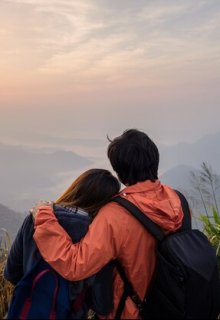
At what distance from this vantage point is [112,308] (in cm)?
280

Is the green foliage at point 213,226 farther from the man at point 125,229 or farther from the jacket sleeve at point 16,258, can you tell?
the jacket sleeve at point 16,258

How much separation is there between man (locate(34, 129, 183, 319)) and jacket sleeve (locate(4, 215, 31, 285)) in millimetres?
222

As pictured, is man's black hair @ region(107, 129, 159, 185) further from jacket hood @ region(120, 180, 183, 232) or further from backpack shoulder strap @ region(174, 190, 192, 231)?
backpack shoulder strap @ region(174, 190, 192, 231)

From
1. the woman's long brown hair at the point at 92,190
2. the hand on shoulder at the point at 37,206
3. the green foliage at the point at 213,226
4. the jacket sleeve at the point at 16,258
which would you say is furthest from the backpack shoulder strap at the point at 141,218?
the green foliage at the point at 213,226

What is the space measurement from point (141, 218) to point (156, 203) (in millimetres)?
123

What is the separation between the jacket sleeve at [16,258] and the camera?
9.37 feet

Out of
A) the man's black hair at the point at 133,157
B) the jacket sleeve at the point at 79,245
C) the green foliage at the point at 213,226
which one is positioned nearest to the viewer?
the jacket sleeve at the point at 79,245

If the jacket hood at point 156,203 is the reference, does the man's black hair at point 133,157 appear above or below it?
above

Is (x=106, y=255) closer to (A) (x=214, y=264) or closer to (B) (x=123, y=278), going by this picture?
(B) (x=123, y=278)

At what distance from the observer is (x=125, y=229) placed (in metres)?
2.69

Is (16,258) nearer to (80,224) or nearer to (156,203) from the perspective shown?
(80,224)

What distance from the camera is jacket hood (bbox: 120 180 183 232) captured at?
2732 mm

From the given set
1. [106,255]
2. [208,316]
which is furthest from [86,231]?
[208,316]

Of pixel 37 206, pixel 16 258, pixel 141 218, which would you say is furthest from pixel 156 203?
pixel 16 258
